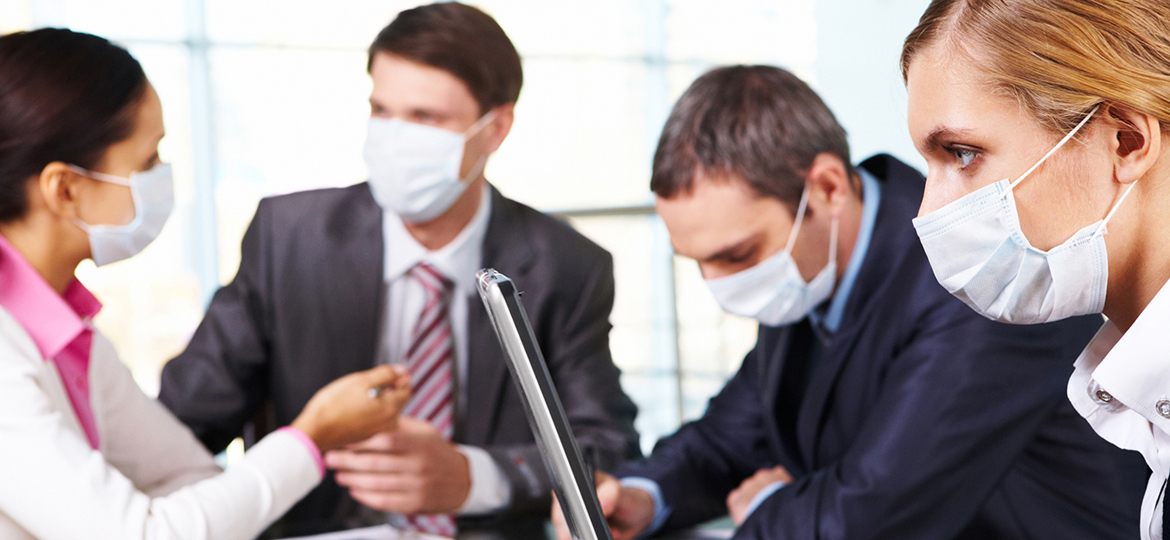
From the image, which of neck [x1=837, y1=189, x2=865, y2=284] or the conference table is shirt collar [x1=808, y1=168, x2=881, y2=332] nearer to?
neck [x1=837, y1=189, x2=865, y2=284]

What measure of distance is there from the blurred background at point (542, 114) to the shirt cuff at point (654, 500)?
24cm

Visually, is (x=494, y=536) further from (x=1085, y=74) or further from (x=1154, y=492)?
(x=1085, y=74)

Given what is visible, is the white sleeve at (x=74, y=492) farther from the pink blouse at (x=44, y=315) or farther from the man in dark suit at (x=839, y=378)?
the man in dark suit at (x=839, y=378)

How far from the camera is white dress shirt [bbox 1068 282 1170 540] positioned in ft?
2.81

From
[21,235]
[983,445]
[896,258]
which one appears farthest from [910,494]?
[21,235]

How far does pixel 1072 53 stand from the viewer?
32.7 inches

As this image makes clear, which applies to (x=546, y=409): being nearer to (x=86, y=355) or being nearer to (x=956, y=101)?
(x=956, y=101)

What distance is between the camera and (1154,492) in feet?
3.03

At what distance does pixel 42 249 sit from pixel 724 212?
1.09 meters

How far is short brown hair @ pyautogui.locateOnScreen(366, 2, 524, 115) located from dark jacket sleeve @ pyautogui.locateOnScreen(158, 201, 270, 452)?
420mm

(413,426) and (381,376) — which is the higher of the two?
(381,376)

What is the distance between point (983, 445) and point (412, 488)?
3.28 feet

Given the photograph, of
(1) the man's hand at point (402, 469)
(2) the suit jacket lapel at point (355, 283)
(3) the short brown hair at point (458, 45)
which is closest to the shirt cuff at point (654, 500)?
(1) the man's hand at point (402, 469)

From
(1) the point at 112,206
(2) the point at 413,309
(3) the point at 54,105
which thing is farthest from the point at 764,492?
(3) the point at 54,105
